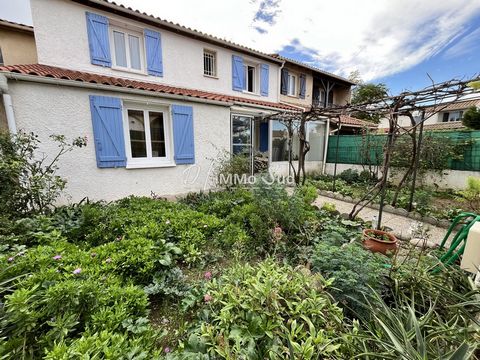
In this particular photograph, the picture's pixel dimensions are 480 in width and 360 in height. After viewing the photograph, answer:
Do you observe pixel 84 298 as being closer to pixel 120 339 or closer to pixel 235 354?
pixel 120 339

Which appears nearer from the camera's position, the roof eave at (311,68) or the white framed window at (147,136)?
the white framed window at (147,136)

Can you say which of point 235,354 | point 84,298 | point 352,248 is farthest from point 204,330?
point 352,248

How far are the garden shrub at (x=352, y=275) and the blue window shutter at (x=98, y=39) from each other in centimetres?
757

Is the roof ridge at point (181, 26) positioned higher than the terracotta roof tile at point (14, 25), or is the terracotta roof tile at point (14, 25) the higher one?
the terracotta roof tile at point (14, 25)

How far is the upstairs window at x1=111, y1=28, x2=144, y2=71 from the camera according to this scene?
6.23 meters

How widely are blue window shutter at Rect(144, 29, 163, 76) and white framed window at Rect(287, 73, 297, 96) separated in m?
7.61

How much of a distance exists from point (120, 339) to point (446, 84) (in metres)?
5.56

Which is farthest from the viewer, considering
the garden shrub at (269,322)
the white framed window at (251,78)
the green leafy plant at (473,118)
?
the white framed window at (251,78)

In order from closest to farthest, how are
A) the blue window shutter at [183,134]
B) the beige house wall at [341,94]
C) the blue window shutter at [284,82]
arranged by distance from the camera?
1. the blue window shutter at [183,134]
2. the blue window shutter at [284,82]
3. the beige house wall at [341,94]

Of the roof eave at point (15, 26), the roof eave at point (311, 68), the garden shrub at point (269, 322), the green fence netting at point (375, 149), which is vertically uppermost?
the roof eave at point (311, 68)

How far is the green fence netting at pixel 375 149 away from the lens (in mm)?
6862

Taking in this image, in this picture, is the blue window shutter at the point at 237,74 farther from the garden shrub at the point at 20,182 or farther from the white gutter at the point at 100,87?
the garden shrub at the point at 20,182

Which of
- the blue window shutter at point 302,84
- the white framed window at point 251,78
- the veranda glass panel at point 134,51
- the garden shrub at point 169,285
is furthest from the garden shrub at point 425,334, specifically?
the blue window shutter at point 302,84

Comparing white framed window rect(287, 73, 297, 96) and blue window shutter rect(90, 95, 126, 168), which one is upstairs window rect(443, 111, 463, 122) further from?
blue window shutter rect(90, 95, 126, 168)
